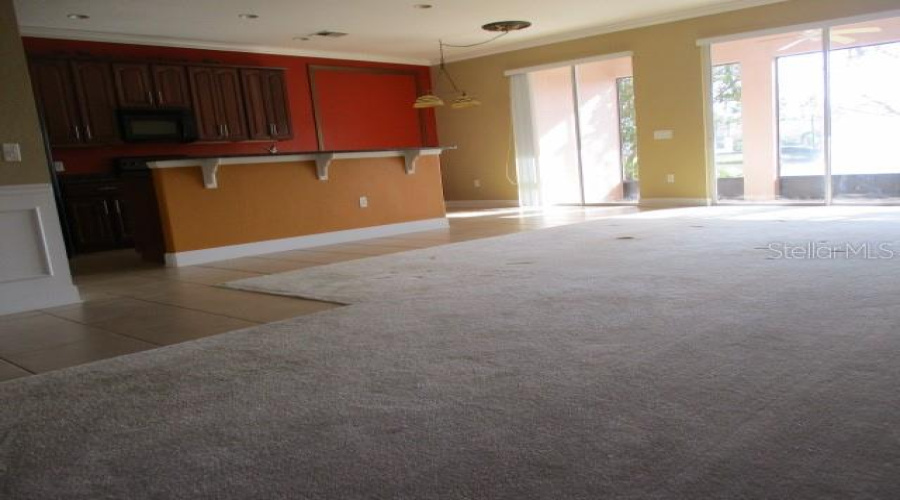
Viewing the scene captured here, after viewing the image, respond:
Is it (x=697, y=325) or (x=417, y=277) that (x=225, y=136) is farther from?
(x=697, y=325)

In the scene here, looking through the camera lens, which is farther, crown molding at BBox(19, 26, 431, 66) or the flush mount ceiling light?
the flush mount ceiling light

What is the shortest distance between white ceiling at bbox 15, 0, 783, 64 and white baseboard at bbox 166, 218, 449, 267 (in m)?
2.45

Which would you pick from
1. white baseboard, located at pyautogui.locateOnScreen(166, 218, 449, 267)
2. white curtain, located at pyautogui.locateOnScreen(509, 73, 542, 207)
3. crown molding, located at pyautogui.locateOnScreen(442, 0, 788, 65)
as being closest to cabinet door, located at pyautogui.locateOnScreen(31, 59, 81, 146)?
white baseboard, located at pyautogui.locateOnScreen(166, 218, 449, 267)

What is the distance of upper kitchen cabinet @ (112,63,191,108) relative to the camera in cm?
733

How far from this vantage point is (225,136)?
27.0ft

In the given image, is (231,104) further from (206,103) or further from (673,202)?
(673,202)

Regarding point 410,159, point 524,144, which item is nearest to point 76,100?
point 410,159

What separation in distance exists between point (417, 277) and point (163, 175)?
293cm

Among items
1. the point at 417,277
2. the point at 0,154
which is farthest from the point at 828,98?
the point at 0,154

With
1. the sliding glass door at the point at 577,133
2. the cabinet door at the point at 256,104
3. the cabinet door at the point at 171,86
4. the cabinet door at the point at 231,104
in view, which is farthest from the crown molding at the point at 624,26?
the cabinet door at the point at 171,86

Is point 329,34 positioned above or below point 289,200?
above

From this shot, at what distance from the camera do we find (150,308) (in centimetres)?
389

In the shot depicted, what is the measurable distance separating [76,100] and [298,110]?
3.01 meters

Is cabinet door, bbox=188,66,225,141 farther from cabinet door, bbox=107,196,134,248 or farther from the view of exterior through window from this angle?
the view of exterior through window
